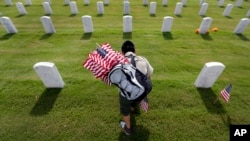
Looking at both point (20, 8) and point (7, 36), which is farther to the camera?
point (20, 8)

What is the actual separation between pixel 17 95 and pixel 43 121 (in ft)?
4.85

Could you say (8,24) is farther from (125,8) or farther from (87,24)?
(125,8)

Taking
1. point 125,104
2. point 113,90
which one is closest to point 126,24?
point 113,90

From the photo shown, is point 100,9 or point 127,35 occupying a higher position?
point 100,9

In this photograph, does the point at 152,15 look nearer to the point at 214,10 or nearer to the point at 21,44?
the point at 214,10

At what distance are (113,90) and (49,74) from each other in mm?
1866

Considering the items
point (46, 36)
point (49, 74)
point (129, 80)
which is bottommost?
point (46, 36)

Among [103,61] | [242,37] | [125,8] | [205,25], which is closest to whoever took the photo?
[103,61]

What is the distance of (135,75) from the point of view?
9.85 ft

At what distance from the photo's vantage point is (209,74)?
16.1 feet

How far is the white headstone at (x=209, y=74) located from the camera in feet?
15.3

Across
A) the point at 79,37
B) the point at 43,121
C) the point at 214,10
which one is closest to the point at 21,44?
the point at 79,37

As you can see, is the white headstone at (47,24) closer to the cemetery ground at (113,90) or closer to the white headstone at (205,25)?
the cemetery ground at (113,90)

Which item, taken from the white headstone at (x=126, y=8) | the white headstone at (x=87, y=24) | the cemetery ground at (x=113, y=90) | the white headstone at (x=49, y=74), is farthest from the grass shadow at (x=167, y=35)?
the white headstone at (x=49, y=74)
